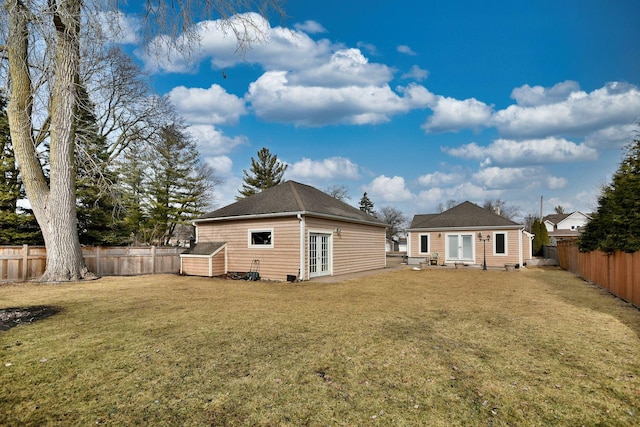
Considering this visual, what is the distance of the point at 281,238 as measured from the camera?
1280cm

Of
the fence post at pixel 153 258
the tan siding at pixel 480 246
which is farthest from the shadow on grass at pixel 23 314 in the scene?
the tan siding at pixel 480 246

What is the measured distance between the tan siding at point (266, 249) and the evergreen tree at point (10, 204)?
29.3ft

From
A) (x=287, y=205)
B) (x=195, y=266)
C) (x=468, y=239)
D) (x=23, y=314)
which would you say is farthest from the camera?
(x=468, y=239)

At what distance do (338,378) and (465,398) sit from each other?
4.05ft

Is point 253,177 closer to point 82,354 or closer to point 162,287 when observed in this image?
point 162,287

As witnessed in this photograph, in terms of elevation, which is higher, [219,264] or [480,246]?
[480,246]

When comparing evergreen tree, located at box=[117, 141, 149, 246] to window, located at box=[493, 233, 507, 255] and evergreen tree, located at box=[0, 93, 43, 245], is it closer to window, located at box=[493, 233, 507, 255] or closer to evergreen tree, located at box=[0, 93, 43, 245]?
evergreen tree, located at box=[0, 93, 43, 245]

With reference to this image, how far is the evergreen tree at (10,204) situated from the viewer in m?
15.1

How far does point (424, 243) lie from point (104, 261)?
17777 mm

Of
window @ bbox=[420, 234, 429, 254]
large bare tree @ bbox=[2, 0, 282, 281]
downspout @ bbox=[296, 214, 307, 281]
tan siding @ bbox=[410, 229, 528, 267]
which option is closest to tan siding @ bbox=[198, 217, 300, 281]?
downspout @ bbox=[296, 214, 307, 281]

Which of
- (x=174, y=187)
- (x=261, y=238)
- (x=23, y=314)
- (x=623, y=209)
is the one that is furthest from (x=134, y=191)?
(x=623, y=209)

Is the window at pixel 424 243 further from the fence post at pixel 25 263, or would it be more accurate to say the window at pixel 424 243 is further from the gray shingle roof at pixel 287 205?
the fence post at pixel 25 263

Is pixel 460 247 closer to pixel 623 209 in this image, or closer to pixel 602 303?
pixel 623 209

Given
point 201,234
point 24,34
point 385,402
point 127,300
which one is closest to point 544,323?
point 385,402
